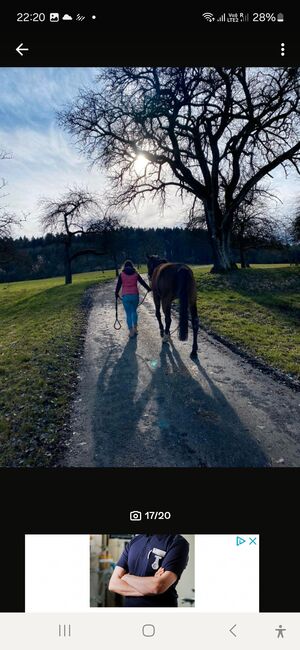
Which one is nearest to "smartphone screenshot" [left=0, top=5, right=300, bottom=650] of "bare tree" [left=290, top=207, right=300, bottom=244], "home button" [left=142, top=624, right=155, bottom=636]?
"home button" [left=142, top=624, right=155, bottom=636]

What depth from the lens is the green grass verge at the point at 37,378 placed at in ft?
12.1

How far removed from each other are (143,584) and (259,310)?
31.8 ft

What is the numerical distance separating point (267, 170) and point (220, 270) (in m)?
5.94

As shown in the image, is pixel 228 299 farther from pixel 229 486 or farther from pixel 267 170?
pixel 229 486

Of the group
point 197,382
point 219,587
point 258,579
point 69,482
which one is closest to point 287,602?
point 258,579

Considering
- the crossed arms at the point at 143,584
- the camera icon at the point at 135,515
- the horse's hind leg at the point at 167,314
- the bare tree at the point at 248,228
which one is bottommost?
the crossed arms at the point at 143,584

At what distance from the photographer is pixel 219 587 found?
2023 mm

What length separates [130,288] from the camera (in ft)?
26.1

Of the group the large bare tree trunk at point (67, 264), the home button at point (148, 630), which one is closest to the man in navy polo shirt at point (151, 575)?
the home button at point (148, 630)

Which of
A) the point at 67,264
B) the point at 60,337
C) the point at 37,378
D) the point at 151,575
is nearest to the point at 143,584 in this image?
the point at 151,575

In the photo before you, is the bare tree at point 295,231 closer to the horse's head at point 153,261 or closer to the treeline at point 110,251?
the treeline at point 110,251

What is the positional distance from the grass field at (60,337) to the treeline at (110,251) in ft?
2.30
